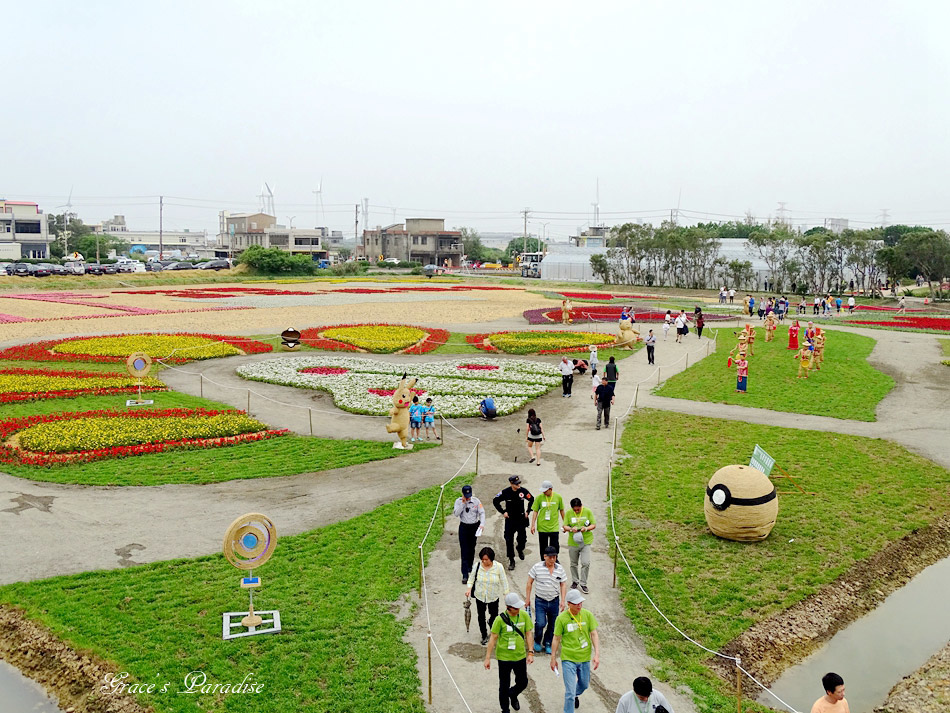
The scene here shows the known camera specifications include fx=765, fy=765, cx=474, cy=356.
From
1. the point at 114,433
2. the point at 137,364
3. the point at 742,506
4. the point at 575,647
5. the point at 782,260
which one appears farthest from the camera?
the point at 782,260

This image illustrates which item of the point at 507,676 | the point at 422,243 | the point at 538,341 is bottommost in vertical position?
the point at 507,676

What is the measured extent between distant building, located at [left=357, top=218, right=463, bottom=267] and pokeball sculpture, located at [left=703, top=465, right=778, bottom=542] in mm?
151690

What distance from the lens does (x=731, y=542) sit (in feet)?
51.6

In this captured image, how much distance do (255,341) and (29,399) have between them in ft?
49.0

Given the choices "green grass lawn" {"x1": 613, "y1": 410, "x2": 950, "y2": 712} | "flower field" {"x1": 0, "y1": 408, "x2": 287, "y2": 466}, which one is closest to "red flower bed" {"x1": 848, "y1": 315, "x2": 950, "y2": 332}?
"green grass lawn" {"x1": 613, "y1": 410, "x2": 950, "y2": 712}

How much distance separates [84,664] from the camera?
446 inches

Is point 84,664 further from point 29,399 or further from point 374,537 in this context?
point 29,399

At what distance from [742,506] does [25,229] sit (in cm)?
17359

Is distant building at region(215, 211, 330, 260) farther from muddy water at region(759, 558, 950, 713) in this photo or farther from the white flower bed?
muddy water at region(759, 558, 950, 713)

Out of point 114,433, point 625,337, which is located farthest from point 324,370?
point 625,337

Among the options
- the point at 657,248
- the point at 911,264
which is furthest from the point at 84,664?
the point at 657,248

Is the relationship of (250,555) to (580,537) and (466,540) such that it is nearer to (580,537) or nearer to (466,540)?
(466,540)

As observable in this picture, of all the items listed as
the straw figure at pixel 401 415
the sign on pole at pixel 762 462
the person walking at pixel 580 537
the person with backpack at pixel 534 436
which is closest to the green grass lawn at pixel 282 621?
the person walking at pixel 580 537

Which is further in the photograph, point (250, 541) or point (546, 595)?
point (250, 541)
